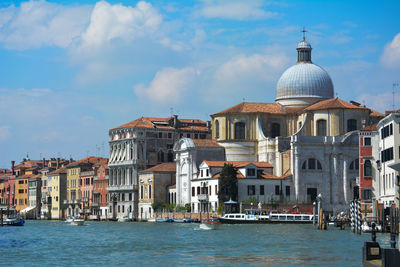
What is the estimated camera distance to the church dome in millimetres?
85750

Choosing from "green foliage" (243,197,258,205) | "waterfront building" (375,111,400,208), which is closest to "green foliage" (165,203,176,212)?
"green foliage" (243,197,258,205)

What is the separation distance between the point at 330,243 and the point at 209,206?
3650 cm

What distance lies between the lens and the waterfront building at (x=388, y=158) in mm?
45688

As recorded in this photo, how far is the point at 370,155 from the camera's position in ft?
181

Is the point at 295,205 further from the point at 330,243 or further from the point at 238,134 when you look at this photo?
the point at 330,243

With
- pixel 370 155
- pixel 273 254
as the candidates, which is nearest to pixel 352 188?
pixel 370 155

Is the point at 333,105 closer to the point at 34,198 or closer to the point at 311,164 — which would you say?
the point at 311,164

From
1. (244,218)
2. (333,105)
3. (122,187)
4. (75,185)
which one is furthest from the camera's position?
(75,185)

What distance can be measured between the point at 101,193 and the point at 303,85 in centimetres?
2982

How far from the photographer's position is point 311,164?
77312 mm

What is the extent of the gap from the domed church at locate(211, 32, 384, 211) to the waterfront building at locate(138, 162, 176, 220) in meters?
6.93

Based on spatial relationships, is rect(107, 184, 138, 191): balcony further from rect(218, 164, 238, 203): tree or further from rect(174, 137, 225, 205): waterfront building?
rect(218, 164, 238, 203): tree

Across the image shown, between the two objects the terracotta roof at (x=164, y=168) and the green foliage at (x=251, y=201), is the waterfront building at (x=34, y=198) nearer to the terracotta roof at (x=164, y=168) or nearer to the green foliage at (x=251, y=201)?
the terracotta roof at (x=164, y=168)

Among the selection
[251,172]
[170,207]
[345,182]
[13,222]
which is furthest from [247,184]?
[13,222]
